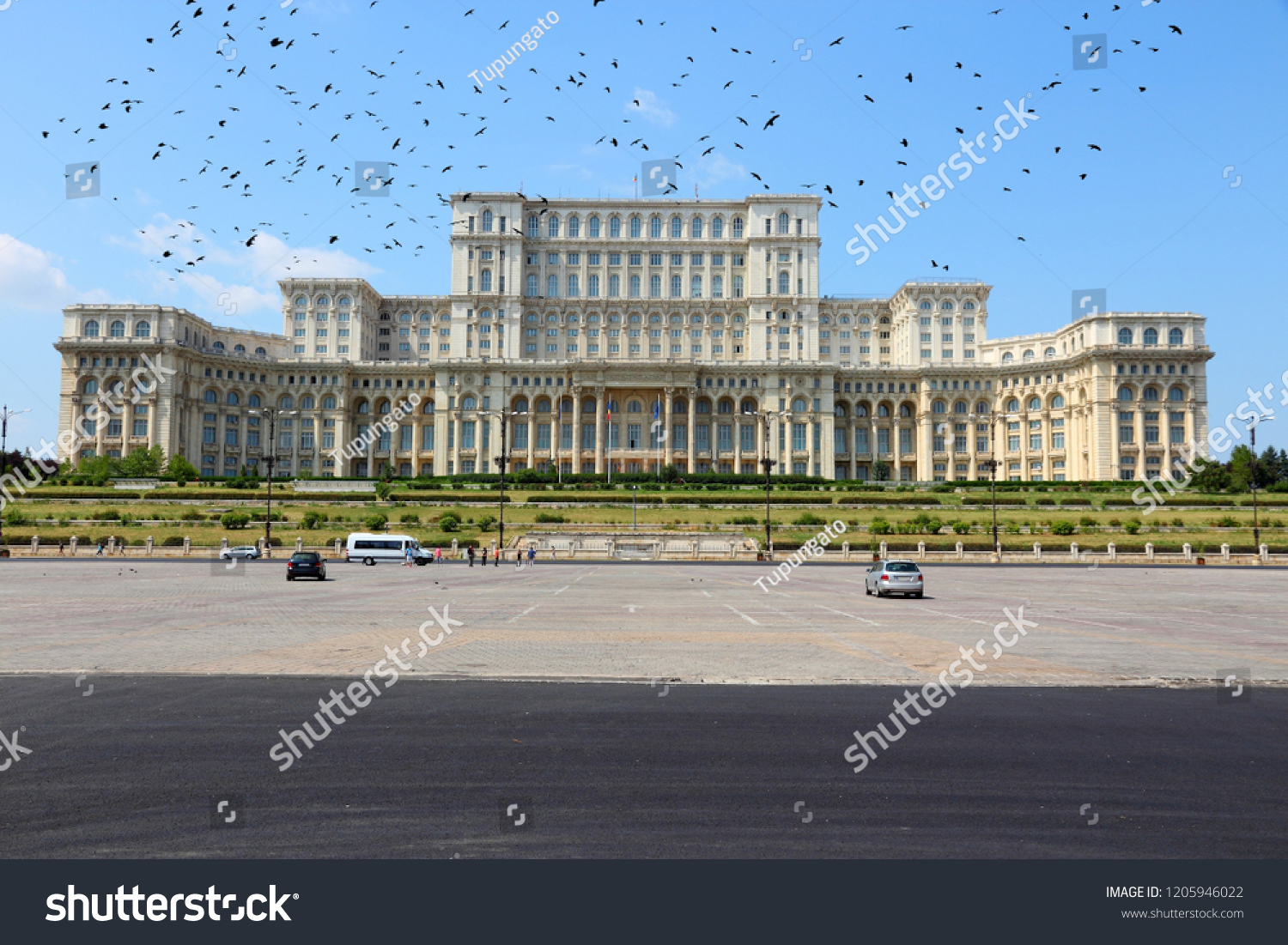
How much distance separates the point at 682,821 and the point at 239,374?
132 metres

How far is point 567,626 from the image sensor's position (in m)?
18.4

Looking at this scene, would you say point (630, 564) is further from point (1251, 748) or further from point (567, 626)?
point (1251, 748)

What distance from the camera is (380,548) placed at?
51906 mm

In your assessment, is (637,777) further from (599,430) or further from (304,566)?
(599,430)

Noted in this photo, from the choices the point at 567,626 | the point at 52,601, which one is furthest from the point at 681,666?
the point at 52,601
